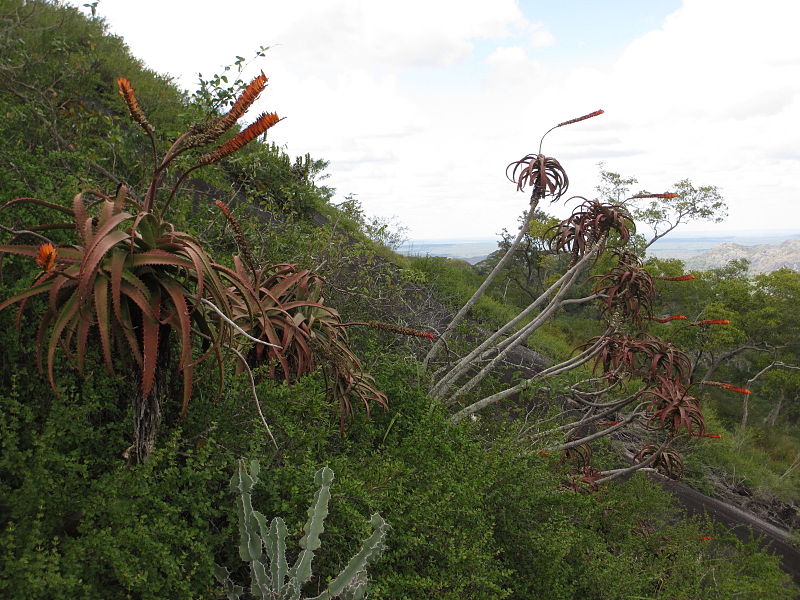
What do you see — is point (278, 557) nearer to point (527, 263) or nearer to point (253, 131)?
point (253, 131)

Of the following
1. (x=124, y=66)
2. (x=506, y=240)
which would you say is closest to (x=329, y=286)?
(x=124, y=66)

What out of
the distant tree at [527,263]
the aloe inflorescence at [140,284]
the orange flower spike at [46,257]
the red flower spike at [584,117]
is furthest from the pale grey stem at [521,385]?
the distant tree at [527,263]

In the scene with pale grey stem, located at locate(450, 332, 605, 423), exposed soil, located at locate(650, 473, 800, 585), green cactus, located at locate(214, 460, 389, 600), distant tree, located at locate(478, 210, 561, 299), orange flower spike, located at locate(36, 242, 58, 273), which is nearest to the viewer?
orange flower spike, located at locate(36, 242, 58, 273)

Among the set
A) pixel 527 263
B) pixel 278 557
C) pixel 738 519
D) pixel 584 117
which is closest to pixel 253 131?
pixel 278 557

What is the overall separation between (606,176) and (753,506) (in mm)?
16517

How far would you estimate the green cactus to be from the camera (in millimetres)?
1928

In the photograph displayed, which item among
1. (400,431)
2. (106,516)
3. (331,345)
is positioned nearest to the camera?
(106,516)

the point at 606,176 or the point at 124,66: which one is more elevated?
the point at 606,176

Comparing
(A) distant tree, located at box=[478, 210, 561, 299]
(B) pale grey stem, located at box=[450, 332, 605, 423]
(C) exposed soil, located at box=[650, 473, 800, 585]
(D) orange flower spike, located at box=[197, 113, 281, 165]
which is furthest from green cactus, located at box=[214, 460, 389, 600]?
(A) distant tree, located at box=[478, 210, 561, 299]

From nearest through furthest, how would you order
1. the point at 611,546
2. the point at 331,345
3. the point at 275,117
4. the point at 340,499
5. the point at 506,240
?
the point at 275,117, the point at 340,499, the point at 331,345, the point at 611,546, the point at 506,240

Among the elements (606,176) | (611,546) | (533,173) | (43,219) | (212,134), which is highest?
(606,176)

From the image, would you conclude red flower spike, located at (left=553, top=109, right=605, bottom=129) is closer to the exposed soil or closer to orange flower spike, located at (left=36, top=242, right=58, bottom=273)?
orange flower spike, located at (left=36, top=242, right=58, bottom=273)

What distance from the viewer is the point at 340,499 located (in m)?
2.34

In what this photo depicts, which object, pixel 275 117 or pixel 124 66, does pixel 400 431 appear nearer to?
pixel 275 117
